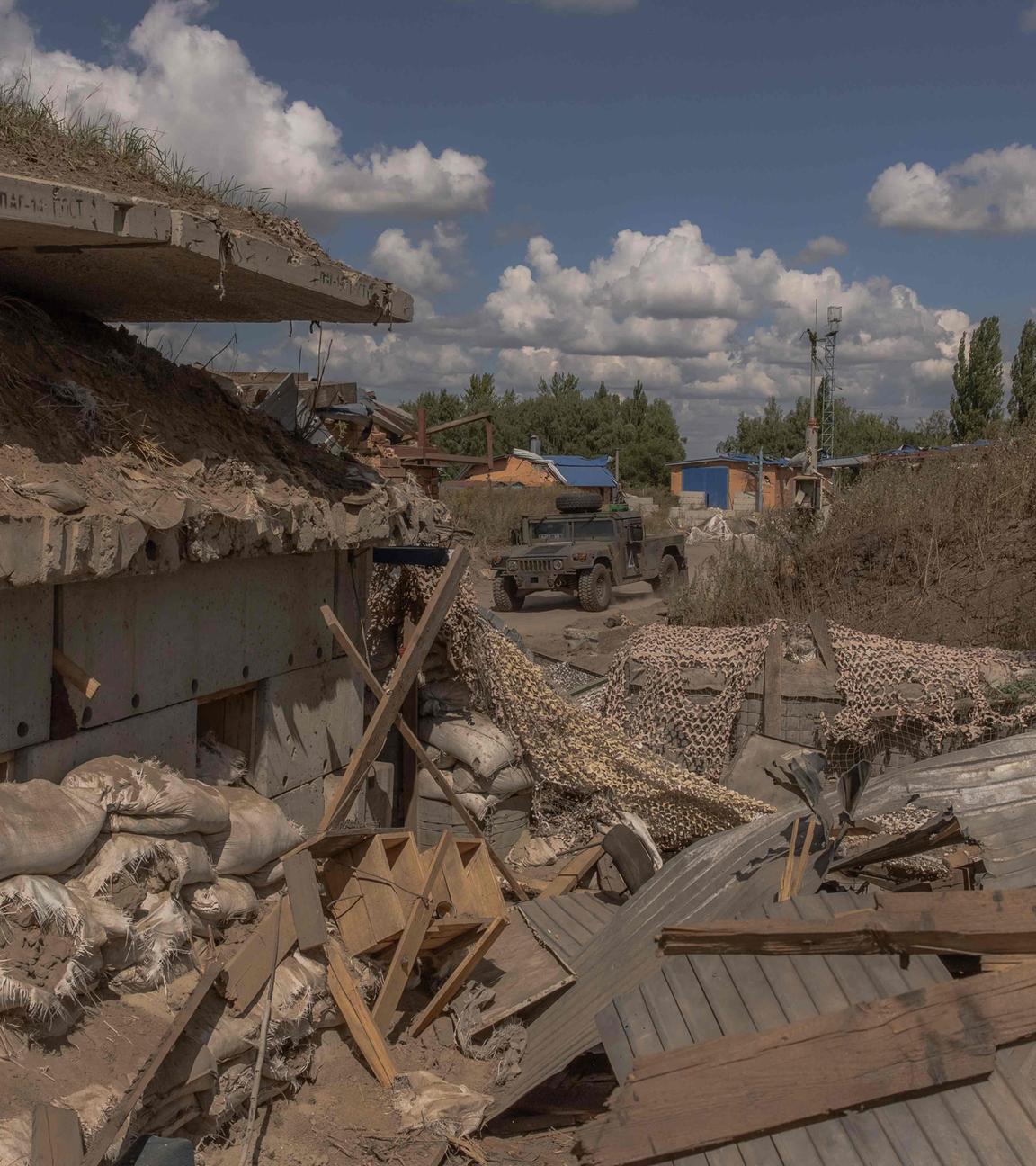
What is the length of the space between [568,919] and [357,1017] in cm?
176

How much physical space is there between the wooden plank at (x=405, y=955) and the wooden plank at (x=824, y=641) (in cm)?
483

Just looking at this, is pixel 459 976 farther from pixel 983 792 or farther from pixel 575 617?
pixel 575 617

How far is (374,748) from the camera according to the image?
5.55 metres

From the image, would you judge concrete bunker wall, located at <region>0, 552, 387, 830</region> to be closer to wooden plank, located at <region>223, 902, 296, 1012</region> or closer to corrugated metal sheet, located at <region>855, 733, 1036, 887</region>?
wooden plank, located at <region>223, 902, 296, 1012</region>

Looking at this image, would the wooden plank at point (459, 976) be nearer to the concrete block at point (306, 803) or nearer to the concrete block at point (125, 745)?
the concrete block at point (306, 803)

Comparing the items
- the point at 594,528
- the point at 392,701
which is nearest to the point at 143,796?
the point at 392,701

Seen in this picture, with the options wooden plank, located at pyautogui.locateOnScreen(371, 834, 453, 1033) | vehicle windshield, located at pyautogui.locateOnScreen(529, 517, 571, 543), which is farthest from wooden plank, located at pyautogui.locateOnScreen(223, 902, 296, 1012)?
vehicle windshield, located at pyautogui.locateOnScreen(529, 517, 571, 543)

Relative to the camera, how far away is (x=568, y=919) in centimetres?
604

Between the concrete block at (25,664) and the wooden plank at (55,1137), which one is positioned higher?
the concrete block at (25,664)

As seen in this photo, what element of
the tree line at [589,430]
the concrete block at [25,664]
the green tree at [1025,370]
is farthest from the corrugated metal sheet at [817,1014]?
the tree line at [589,430]

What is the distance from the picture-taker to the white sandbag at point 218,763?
195 inches

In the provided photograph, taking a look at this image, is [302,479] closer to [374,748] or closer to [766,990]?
[374,748]

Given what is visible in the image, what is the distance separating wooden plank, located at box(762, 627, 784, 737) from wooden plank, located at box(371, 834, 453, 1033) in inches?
173

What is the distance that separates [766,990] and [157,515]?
115 inches
